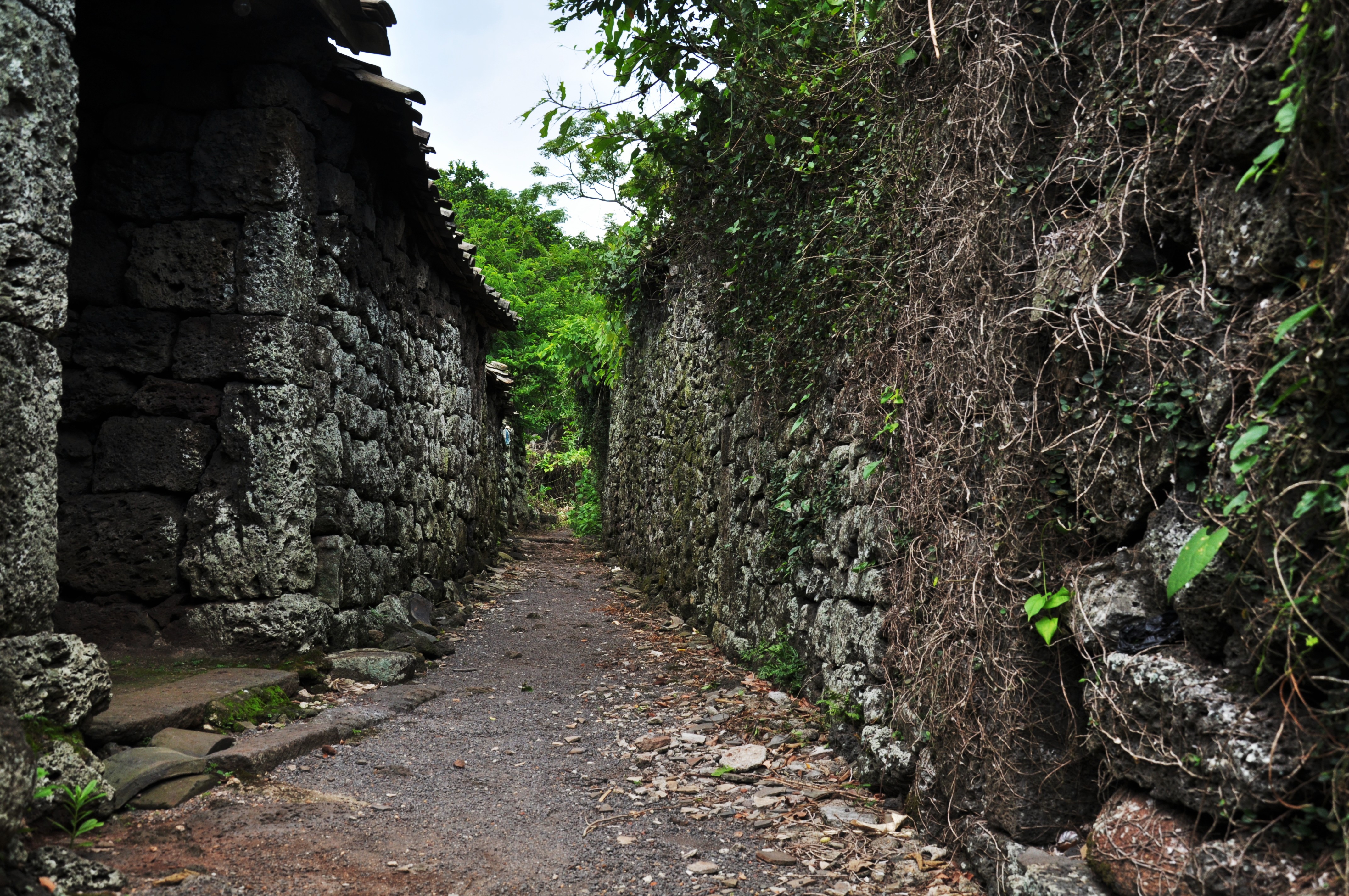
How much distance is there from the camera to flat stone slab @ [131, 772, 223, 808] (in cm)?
263

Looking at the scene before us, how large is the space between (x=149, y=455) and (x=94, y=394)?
0.41m

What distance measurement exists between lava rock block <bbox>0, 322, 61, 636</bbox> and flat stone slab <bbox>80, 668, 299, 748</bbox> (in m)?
0.53

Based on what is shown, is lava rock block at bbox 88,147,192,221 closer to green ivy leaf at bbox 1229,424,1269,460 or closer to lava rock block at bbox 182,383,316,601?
lava rock block at bbox 182,383,316,601

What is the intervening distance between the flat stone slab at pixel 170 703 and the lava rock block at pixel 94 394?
1.49m

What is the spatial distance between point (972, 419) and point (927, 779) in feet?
4.22

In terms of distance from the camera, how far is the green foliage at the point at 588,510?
49.4ft

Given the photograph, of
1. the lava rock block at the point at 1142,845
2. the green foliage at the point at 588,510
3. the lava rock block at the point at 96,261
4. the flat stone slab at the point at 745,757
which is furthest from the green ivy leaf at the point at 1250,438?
the green foliage at the point at 588,510

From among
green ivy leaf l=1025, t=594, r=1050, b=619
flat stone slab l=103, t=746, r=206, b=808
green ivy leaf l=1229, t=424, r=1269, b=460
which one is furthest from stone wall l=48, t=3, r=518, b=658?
green ivy leaf l=1229, t=424, r=1269, b=460

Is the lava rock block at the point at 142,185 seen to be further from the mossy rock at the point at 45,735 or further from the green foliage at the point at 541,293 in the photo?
the green foliage at the point at 541,293

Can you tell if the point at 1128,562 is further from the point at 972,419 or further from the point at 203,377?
the point at 203,377

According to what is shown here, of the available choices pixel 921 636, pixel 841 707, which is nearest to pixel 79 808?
pixel 921 636

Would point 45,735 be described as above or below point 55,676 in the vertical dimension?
below

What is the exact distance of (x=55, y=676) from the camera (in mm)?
2504

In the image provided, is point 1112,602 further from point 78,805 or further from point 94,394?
point 94,394
